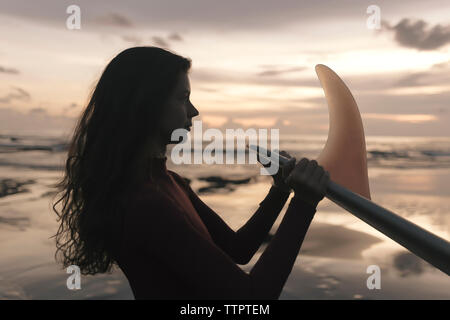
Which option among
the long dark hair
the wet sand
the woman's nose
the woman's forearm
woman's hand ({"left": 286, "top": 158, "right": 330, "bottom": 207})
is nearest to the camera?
woman's hand ({"left": 286, "top": 158, "right": 330, "bottom": 207})

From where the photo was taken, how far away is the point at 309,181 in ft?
3.80

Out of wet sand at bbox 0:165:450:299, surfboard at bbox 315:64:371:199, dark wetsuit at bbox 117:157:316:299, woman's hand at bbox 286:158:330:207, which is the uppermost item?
surfboard at bbox 315:64:371:199

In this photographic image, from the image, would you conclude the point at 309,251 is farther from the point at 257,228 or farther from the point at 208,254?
the point at 208,254

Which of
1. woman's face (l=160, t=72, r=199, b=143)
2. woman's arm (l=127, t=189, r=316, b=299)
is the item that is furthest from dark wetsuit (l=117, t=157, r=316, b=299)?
woman's face (l=160, t=72, r=199, b=143)

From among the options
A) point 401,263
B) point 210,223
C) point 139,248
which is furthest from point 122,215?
point 401,263

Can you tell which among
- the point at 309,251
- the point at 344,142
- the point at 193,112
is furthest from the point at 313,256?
the point at 193,112

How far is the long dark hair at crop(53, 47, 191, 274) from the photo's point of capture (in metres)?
1.37

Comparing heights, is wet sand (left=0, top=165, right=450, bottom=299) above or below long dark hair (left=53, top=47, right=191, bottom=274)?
below

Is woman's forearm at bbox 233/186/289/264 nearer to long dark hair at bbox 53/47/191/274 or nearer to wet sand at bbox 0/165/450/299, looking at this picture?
long dark hair at bbox 53/47/191/274

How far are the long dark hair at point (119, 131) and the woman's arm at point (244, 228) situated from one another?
1.72ft

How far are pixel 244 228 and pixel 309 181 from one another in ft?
2.69

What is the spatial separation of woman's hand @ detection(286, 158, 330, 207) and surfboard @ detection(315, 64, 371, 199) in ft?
1.02

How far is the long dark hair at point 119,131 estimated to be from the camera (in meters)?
1.37

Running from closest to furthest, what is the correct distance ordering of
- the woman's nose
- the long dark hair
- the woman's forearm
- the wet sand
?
the long dark hair → the woman's nose → the woman's forearm → the wet sand
